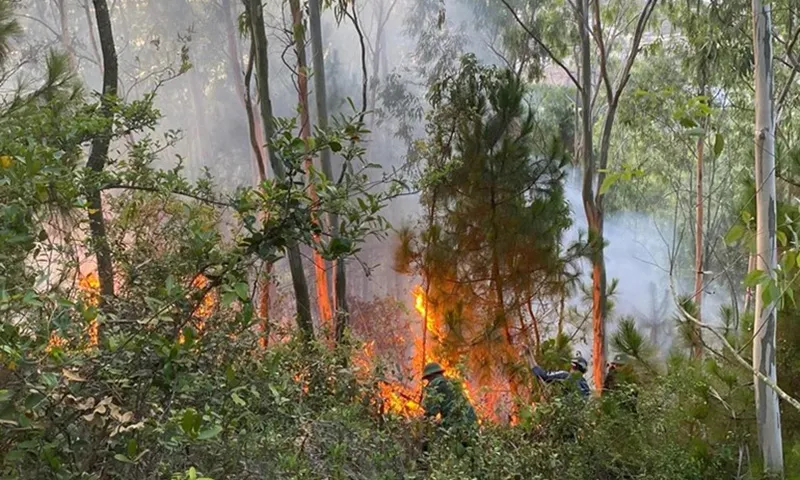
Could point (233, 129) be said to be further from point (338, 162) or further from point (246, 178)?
point (338, 162)

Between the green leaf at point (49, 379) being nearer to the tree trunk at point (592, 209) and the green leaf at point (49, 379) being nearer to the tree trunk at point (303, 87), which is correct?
the tree trunk at point (303, 87)

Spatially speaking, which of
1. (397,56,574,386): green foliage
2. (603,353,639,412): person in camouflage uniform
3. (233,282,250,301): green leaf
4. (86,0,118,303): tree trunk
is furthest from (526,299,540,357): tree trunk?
(233,282,250,301): green leaf

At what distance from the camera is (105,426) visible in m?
0.92

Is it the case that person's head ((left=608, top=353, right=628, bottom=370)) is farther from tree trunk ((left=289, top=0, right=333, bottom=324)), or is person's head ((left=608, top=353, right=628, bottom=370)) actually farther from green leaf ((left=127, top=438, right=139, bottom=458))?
green leaf ((left=127, top=438, right=139, bottom=458))

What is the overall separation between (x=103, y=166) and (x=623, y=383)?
7.44ft

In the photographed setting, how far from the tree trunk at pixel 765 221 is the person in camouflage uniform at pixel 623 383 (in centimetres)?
52

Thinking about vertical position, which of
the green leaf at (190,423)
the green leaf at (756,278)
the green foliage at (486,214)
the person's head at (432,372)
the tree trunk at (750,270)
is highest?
the green foliage at (486,214)

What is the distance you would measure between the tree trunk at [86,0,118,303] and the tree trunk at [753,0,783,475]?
1.82m

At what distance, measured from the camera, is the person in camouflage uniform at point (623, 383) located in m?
2.41

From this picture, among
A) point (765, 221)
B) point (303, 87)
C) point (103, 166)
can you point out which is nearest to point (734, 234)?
point (765, 221)

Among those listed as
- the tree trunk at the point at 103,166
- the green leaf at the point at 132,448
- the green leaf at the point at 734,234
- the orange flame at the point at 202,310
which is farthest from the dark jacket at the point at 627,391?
the green leaf at the point at 132,448

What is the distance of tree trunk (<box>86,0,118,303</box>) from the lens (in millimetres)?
1655

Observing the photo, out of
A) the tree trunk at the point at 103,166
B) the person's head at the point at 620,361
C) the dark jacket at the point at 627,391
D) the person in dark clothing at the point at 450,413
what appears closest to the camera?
→ the tree trunk at the point at 103,166

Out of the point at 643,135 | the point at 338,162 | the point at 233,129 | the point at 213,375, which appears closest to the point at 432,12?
the point at 338,162
